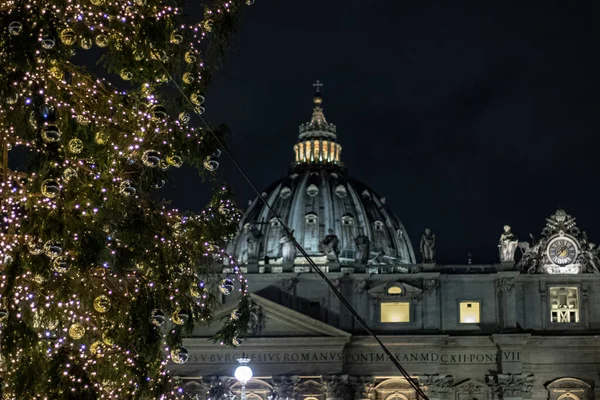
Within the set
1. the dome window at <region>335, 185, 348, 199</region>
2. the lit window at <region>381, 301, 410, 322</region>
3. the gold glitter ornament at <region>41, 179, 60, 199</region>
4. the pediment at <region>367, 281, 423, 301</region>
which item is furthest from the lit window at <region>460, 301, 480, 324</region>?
the gold glitter ornament at <region>41, 179, 60, 199</region>

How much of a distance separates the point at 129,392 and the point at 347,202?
86.4 metres

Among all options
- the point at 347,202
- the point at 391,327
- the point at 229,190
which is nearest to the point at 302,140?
the point at 347,202

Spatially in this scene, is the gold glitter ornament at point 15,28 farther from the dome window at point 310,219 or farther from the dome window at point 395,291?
the dome window at point 310,219

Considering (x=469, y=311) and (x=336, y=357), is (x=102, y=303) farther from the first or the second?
(x=469, y=311)

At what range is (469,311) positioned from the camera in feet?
209

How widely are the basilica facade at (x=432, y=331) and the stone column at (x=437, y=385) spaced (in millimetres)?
53

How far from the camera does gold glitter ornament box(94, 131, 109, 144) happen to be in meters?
16.1

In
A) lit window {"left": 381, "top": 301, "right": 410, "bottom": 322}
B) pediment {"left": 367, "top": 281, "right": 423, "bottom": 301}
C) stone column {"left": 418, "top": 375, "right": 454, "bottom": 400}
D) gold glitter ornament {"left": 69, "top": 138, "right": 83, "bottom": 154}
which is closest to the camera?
gold glitter ornament {"left": 69, "top": 138, "right": 83, "bottom": 154}

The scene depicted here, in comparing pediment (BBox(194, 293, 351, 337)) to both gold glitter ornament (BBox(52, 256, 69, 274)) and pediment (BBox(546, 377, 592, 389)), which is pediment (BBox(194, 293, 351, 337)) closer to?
pediment (BBox(546, 377, 592, 389))

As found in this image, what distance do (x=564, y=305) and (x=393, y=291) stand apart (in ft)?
30.7

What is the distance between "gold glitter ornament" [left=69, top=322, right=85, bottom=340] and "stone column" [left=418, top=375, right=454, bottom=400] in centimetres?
4742

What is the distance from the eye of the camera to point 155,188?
17.5 m

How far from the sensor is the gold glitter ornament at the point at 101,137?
1609 cm

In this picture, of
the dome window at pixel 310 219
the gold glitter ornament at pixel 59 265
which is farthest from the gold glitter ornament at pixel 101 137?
the dome window at pixel 310 219
